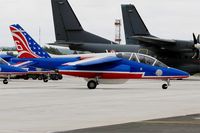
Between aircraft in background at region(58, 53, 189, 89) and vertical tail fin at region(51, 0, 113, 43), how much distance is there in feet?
105

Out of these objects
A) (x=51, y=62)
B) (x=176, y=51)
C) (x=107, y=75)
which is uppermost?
(x=176, y=51)

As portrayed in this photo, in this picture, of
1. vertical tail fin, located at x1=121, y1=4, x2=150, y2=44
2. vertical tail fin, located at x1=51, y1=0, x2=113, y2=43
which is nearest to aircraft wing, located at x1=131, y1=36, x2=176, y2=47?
vertical tail fin, located at x1=121, y1=4, x2=150, y2=44

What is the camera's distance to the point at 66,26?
235 ft

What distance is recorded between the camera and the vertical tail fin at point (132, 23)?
7394 centimetres

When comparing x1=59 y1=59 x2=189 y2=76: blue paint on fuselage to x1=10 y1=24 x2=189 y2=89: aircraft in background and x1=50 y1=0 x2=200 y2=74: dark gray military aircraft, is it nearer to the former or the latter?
x1=10 y1=24 x2=189 y2=89: aircraft in background

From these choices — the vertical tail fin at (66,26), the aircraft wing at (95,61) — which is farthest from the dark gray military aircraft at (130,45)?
the aircraft wing at (95,61)

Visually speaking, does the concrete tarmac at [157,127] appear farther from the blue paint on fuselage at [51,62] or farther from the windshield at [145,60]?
the blue paint on fuselage at [51,62]

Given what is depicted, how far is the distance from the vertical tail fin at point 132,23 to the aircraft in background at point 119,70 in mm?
34790

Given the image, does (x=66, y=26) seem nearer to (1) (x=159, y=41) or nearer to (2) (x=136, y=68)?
(1) (x=159, y=41)

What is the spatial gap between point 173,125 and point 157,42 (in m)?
50.3

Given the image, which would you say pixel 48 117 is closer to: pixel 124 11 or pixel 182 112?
pixel 182 112

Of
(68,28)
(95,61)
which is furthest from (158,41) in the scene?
(95,61)

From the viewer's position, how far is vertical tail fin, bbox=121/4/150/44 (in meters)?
73.9

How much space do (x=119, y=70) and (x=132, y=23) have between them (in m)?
37.2
